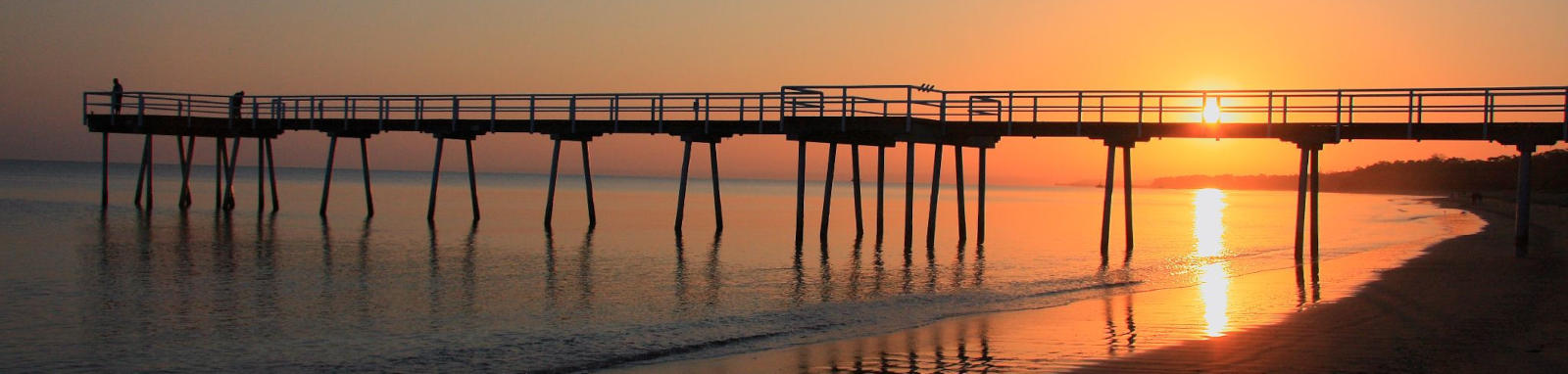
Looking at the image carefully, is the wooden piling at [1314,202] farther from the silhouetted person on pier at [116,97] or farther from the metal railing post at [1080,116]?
the silhouetted person on pier at [116,97]

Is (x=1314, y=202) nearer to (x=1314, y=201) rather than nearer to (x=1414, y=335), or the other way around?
(x=1314, y=201)

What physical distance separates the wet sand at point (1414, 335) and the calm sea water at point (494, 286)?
3742 mm

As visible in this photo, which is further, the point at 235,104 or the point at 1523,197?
the point at 235,104

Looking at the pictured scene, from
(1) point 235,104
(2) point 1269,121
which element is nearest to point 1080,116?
(2) point 1269,121

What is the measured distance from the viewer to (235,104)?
38.6 metres

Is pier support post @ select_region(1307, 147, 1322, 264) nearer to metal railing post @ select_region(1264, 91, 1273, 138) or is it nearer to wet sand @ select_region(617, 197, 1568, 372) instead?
metal railing post @ select_region(1264, 91, 1273, 138)

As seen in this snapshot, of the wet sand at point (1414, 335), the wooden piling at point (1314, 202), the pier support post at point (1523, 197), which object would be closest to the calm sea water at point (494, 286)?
the wooden piling at point (1314, 202)

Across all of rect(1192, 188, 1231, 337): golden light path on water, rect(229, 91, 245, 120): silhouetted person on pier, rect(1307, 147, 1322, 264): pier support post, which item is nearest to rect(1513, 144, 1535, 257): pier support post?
rect(1307, 147, 1322, 264): pier support post

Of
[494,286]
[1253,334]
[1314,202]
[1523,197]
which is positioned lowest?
[494,286]

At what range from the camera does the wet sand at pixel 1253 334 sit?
10766mm

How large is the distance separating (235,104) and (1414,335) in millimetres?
34815

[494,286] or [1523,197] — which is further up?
[1523,197]

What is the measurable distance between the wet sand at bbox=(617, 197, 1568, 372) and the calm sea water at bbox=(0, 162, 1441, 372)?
1.06 m

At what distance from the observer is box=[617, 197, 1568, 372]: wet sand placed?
1077cm
